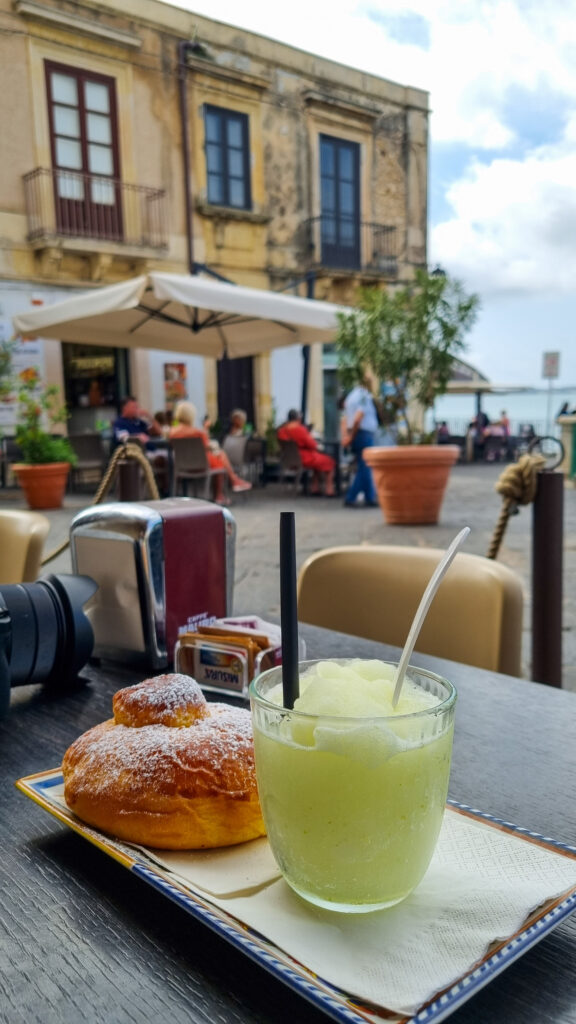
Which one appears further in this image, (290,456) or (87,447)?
(87,447)

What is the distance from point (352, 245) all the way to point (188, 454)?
29.6 ft

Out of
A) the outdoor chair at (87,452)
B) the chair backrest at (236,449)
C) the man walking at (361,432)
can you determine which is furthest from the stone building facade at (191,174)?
the man walking at (361,432)

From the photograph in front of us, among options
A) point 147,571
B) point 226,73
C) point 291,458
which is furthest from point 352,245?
point 147,571

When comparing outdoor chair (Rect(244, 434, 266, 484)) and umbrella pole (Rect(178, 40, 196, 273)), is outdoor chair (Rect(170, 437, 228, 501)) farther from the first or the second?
umbrella pole (Rect(178, 40, 196, 273))

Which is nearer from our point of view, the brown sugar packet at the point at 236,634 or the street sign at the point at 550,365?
the brown sugar packet at the point at 236,634

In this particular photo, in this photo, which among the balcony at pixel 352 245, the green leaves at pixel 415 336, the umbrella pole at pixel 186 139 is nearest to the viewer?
the green leaves at pixel 415 336

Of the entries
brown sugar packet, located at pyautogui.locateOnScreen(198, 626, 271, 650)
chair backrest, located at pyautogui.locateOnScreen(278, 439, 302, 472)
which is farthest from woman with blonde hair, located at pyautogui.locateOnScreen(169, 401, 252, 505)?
brown sugar packet, located at pyautogui.locateOnScreen(198, 626, 271, 650)

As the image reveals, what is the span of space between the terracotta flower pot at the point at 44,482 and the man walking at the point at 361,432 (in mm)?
3142

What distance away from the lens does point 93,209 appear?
12008 millimetres

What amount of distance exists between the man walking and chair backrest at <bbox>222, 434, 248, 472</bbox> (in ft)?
6.92

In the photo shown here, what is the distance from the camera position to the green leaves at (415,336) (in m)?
6.99

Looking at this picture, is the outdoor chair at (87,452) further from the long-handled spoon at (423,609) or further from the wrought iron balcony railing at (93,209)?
the long-handled spoon at (423,609)

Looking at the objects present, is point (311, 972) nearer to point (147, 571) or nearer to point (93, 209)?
point (147, 571)

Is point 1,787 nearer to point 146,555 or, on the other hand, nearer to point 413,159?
point 146,555
